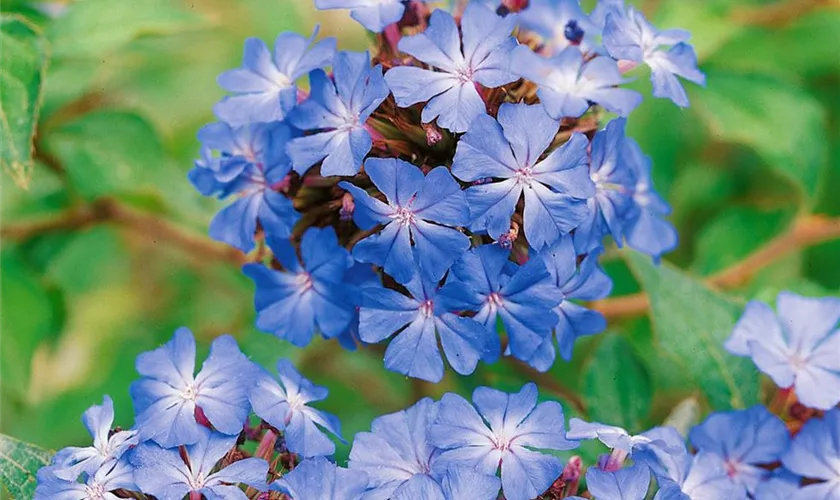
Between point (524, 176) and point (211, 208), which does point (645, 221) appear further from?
point (211, 208)

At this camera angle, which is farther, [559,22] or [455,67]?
[559,22]

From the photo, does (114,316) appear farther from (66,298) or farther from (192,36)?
(192,36)

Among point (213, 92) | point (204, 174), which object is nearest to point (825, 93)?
point (213, 92)

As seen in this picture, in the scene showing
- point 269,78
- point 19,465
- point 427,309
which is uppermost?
point 269,78

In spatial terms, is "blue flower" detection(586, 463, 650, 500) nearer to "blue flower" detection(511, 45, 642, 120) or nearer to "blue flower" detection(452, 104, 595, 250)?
"blue flower" detection(452, 104, 595, 250)

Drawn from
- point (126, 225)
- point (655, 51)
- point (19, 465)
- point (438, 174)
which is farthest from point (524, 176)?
point (126, 225)

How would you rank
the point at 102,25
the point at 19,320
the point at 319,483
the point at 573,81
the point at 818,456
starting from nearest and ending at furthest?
the point at 319,483, the point at 573,81, the point at 818,456, the point at 102,25, the point at 19,320

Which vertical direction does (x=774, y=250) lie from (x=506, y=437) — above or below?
below
